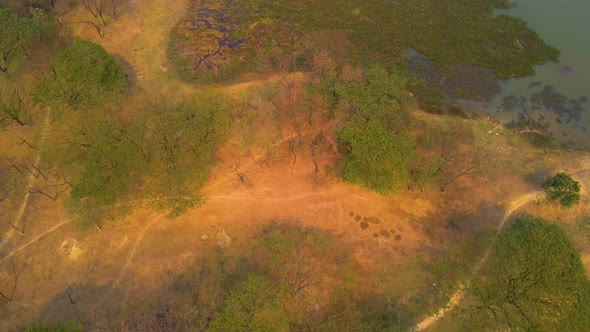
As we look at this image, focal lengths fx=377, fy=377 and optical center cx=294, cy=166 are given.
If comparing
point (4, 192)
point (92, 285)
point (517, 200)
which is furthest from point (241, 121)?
point (517, 200)

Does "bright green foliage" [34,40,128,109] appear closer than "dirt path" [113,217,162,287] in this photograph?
No

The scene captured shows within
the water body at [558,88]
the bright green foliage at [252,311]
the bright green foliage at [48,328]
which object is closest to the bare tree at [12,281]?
the bright green foliage at [48,328]

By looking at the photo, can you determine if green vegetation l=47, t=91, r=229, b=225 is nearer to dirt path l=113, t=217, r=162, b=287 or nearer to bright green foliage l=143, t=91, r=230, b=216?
bright green foliage l=143, t=91, r=230, b=216

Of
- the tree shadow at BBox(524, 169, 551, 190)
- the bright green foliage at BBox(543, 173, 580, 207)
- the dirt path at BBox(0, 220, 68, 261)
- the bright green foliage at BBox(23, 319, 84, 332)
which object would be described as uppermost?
the bright green foliage at BBox(543, 173, 580, 207)

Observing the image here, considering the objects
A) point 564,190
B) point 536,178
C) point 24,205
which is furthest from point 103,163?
point 564,190

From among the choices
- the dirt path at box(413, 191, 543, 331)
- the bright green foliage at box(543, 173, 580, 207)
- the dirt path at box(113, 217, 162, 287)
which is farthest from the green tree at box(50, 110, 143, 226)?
the bright green foliage at box(543, 173, 580, 207)

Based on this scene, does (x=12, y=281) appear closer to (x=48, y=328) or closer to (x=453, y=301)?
(x=48, y=328)

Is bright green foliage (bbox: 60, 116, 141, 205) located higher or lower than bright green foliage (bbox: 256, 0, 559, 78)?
lower

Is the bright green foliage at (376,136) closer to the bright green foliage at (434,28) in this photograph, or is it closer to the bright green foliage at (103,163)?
the bright green foliage at (434,28)
